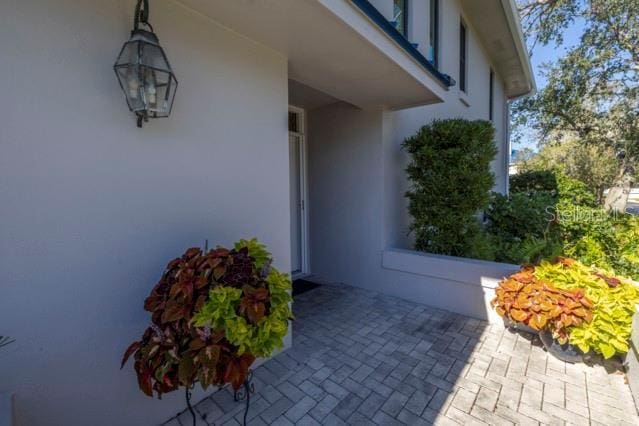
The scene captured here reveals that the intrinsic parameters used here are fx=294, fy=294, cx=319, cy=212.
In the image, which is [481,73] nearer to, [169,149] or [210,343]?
[169,149]

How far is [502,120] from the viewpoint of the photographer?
9688 mm

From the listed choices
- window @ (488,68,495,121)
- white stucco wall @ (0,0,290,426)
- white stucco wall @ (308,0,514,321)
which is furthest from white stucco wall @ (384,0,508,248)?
white stucco wall @ (0,0,290,426)

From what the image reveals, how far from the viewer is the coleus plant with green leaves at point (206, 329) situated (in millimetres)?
1464

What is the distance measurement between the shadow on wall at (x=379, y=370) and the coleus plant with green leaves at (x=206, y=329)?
0.83m

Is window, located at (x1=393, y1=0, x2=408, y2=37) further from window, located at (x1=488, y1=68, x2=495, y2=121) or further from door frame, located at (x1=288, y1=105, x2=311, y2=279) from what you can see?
window, located at (x1=488, y1=68, x2=495, y2=121)

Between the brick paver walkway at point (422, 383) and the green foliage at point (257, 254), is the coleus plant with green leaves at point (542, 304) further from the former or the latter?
the green foliage at point (257, 254)

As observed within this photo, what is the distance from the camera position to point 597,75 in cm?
914

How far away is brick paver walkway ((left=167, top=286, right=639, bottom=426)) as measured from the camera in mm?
2031

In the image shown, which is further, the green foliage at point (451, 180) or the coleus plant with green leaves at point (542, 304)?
the green foliage at point (451, 180)

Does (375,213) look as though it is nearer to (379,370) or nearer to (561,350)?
(379,370)

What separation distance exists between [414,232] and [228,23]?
370 centimetres

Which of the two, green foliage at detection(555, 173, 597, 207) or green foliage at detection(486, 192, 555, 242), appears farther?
green foliage at detection(555, 173, 597, 207)

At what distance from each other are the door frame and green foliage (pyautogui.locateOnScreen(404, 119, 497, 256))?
Answer: 172cm

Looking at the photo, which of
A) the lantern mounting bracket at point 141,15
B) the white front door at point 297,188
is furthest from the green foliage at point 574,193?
the lantern mounting bracket at point 141,15
